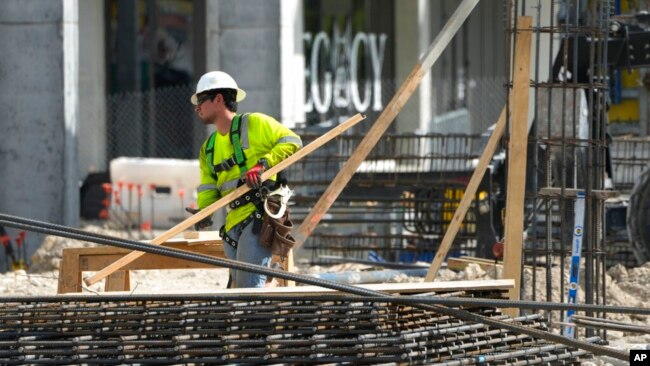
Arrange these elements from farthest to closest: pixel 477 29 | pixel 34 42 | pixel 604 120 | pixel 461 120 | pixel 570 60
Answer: pixel 477 29, pixel 461 120, pixel 34 42, pixel 570 60, pixel 604 120

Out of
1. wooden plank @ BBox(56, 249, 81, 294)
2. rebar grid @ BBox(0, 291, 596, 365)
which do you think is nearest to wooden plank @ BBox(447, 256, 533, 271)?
wooden plank @ BBox(56, 249, 81, 294)

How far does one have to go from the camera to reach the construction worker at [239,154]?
10.2m

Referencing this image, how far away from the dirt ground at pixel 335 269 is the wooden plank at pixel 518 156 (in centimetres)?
85

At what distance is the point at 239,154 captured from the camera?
33.8ft

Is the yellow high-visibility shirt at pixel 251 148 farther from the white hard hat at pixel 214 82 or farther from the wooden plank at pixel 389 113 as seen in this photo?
the wooden plank at pixel 389 113

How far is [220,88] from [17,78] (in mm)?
9760

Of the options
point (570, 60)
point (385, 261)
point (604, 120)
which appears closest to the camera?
point (604, 120)

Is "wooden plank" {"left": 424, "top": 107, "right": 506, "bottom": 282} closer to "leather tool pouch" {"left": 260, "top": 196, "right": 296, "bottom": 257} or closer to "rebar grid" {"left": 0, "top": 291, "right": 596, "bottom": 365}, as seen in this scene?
"leather tool pouch" {"left": 260, "top": 196, "right": 296, "bottom": 257}

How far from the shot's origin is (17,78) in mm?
19609

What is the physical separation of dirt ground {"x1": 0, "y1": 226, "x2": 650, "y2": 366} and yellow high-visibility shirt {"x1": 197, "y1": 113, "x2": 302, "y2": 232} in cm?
130

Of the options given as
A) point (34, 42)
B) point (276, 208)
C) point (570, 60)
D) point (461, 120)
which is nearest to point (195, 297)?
point (276, 208)

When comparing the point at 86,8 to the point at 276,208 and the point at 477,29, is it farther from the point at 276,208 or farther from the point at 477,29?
the point at 276,208

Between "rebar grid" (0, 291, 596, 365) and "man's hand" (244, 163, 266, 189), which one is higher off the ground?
"man's hand" (244, 163, 266, 189)

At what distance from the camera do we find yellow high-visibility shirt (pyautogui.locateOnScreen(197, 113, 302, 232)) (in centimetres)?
1021
